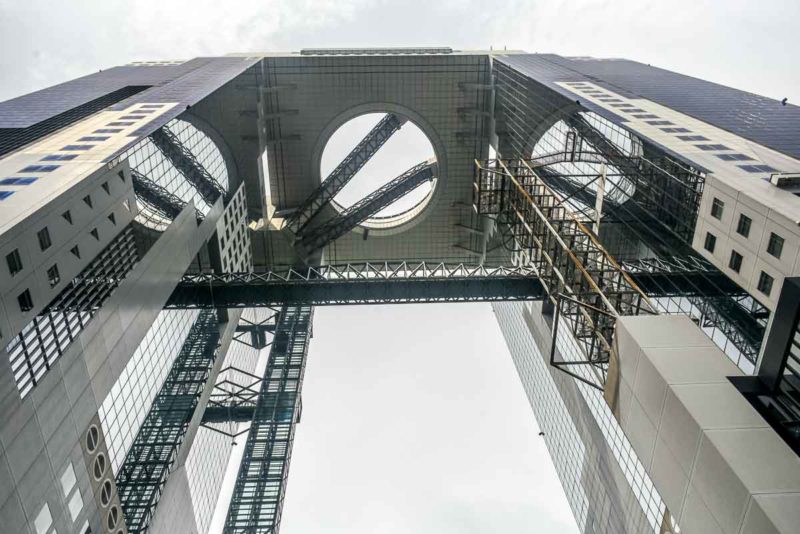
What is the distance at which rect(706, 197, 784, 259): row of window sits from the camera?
25.1 metres

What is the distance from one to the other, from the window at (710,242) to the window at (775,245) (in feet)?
14.5

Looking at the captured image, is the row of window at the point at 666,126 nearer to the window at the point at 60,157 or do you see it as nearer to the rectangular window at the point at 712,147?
the rectangular window at the point at 712,147

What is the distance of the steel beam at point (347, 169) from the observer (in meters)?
64.6

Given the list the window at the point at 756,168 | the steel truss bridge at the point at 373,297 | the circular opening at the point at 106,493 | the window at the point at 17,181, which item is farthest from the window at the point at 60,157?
the window at the point at 756,168

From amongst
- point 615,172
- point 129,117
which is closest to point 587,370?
point 615,172

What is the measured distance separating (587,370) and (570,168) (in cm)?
1802

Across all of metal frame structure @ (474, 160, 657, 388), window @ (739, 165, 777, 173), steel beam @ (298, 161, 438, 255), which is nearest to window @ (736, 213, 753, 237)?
window @ (739, 165, 777, 173)

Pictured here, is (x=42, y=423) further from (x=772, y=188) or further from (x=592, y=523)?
(x=592, y=523)

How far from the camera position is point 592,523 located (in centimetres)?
5597

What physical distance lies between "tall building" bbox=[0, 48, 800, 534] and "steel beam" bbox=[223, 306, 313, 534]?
12.6 inches

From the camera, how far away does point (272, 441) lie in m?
65.8

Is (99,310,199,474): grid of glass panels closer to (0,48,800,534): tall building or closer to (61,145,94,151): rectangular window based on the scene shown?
(0,48,800,534): tall building

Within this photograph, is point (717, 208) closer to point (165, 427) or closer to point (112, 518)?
point (112, 518)

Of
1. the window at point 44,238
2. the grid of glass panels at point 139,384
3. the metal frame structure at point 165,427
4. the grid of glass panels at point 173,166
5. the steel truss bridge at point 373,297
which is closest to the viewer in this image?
the window at point 44,238
